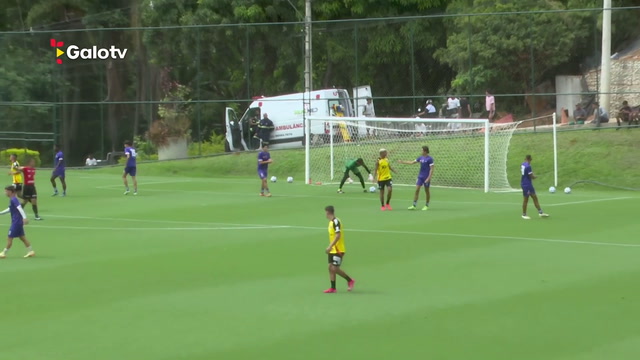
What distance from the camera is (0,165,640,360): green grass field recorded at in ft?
49.9

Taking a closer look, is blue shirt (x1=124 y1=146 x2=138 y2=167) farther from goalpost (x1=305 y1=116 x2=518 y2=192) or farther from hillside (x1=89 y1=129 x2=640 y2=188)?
hillside (x1=89 y1=129 x2=640 y2=188)

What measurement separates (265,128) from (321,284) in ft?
103

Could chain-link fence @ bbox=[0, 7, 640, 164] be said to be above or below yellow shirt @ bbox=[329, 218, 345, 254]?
above

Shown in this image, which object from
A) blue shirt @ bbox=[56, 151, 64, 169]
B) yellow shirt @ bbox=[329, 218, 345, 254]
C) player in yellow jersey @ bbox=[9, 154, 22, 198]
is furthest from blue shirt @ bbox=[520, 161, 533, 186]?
blue shirt @ bbox=[56, 151, 64, 169]

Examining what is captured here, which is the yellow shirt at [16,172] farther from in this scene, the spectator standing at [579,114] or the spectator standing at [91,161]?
the spectator standing at [579,114]

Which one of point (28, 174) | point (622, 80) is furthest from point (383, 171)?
point (622, 80)

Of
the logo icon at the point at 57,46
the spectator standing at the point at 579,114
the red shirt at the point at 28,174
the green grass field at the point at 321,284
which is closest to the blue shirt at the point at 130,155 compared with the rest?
the green grass field at the point at 321,284

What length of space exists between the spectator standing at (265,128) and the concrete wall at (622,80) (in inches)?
596

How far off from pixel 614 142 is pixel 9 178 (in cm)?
2670

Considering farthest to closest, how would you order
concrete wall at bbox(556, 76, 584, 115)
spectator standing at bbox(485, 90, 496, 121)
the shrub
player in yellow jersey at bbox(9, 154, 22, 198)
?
the shrub, spectator standing at bbox(485, 90, 496, 121), concrete wall at bbox(556, 76, 584, 115), player in yellow jersey at bbox(9, 154, 22, 198)

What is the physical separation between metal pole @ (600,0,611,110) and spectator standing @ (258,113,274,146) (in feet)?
51.7

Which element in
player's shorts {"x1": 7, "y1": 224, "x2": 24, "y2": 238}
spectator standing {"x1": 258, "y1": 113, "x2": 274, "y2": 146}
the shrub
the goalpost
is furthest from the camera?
the shrub

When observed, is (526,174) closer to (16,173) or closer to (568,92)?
(16,173)

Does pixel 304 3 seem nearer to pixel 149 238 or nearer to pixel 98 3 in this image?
pixel 98 3
